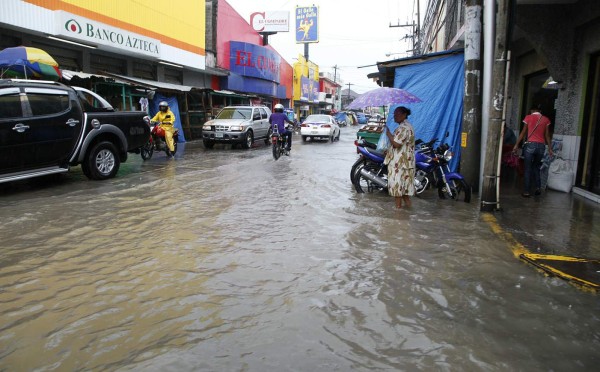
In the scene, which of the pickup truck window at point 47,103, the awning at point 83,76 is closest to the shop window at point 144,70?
Result: the awning at point 83,76

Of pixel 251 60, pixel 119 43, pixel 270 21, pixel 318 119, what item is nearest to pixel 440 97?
pixel 119 43

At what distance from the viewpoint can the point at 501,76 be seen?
22.3 ft

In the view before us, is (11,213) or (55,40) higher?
(55,40)

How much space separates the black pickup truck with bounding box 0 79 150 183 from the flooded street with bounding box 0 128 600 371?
108cm

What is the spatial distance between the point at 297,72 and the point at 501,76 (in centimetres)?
4344

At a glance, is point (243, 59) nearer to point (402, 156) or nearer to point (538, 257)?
point (402, 156)

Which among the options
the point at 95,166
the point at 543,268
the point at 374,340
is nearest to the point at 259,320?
the point at 374,340

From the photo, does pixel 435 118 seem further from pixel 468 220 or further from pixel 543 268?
pixel 543 268

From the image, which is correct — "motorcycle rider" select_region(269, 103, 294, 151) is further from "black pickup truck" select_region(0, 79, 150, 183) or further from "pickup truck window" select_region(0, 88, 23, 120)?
"pickup truck window" select_region(0, 88, 23, 120)

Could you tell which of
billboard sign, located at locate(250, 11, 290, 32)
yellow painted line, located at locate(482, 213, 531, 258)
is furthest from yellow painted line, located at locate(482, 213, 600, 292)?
billboard sign, located at locate(250, 11, 290, 32)

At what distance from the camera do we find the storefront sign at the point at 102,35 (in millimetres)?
14555

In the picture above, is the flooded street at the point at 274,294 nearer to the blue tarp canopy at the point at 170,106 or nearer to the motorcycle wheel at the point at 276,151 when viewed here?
the motorcycle wheel at the point at 276,151

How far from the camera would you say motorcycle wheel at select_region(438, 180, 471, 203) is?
7984 millimetres

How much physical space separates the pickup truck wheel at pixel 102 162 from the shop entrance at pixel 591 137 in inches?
377
